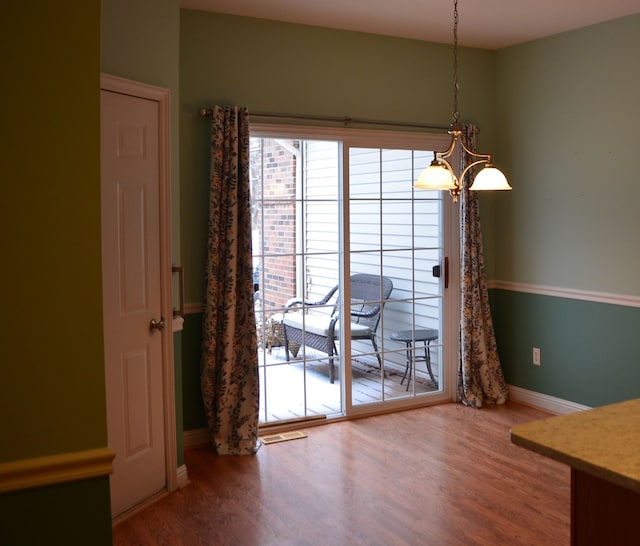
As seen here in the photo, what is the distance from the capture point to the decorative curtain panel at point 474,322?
5020mm

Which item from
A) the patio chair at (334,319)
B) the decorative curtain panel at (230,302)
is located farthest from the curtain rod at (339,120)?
the patio chair at (334,319)

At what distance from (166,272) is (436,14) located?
238cm

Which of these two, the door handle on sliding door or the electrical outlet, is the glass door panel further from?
the electrical outlet

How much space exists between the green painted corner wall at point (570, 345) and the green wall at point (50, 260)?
12.2 feet

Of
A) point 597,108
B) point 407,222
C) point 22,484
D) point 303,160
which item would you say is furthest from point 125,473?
point 597,108

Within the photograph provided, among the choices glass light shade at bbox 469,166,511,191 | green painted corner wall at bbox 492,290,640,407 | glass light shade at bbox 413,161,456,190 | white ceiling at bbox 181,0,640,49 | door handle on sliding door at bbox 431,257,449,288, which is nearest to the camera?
glass light shade at bbox 413,161,456,190

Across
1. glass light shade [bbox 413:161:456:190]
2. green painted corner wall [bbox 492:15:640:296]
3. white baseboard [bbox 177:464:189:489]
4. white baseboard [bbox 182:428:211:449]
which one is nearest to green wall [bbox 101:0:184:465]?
white baseboard [bbox 177:464:189:489]

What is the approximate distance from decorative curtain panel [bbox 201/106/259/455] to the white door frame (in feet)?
2.02

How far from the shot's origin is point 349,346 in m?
4.80

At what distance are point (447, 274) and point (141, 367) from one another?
2659 millimetres

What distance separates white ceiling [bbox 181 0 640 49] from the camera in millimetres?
4023

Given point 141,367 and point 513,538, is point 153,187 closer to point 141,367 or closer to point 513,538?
point 141,367

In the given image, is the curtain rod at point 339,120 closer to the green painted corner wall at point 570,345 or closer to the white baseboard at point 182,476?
the green painted corner wall at point 570,345

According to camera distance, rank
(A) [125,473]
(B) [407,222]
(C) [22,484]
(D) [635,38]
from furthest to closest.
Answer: (B) [407,222] → (D) [635,38] → (A) [125,473] → (C) [22,484]
